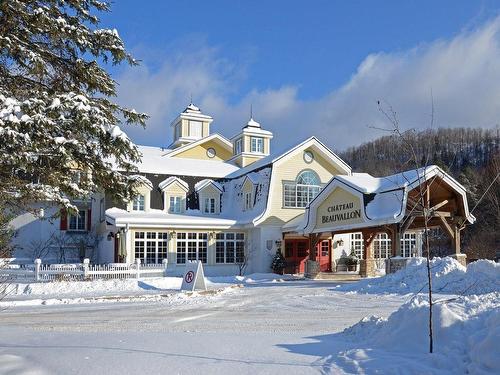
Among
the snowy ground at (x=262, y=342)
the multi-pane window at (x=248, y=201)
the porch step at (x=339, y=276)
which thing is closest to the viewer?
the snowy ground at (x=262, y=342)

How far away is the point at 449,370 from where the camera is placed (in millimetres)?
6082

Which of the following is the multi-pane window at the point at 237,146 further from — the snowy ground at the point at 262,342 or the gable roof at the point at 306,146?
the snowy ground at the point at 262,342

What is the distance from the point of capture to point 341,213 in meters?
24.6

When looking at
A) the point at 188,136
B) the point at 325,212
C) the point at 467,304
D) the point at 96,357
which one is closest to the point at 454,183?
the point at 325,212

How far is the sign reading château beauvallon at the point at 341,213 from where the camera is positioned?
2356cm

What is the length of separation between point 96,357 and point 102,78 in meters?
5.53

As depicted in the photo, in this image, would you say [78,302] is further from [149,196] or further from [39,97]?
[149,196]

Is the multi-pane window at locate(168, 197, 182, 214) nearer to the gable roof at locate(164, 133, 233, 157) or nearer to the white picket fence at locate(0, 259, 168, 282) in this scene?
the white picket fence at locate(0, 259, 168, 282)

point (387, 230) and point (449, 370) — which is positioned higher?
point (387, 230)

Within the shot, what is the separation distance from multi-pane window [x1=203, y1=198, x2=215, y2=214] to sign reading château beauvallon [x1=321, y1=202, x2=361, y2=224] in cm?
866

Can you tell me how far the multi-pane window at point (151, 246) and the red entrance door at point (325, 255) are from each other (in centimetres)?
908

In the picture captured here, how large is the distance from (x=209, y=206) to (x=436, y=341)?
2620 centimetres

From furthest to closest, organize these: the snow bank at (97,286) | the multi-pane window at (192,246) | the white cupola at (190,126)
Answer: the white cupola at (190,126) → the multi-pane window at (192,246) → the snow bank at (97,286)

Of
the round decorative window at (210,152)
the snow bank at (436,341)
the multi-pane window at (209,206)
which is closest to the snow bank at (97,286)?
the multi-pane window at (209,206)
